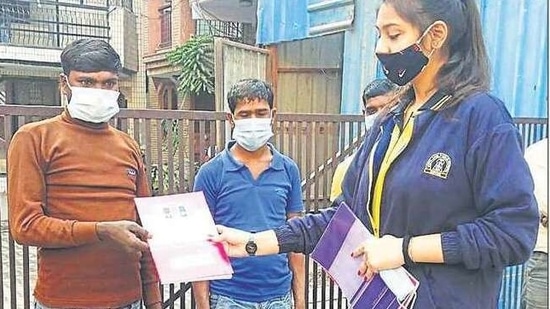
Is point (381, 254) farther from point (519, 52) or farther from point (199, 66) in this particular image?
point (199, 66)

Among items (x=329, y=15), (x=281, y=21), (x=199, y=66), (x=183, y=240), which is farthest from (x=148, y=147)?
(x=199, y=66)

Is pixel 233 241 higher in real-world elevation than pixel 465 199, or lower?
lower

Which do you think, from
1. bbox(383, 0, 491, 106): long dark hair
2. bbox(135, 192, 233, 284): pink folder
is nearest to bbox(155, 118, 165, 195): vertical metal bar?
bbox(135, 192, 233, 284): pink folder

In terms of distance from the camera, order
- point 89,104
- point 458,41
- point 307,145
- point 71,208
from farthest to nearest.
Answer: point 307,145 < point 89,104 < point 71,208 < point 458,41

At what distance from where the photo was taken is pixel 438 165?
1.22m

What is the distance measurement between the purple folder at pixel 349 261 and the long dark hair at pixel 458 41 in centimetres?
37

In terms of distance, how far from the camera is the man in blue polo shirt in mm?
2217

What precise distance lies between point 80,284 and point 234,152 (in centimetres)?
80

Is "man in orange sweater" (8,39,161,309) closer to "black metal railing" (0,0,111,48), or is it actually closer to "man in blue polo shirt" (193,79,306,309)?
"man in blue polo shirt" (193,79,306,309)

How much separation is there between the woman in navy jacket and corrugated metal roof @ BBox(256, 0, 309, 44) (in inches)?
195

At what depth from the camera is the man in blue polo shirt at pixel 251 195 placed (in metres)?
2.22

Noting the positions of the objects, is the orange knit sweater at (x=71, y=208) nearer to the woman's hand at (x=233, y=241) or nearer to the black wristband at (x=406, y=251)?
the woman's hand at (x=233, y=241)

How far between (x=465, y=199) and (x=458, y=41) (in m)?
0.37

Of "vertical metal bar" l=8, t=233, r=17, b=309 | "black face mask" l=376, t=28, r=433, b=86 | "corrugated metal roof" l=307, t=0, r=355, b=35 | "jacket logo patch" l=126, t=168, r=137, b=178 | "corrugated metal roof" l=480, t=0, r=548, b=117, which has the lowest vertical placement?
"vertical metal bar" l=8, t=233, r=17, b=309
